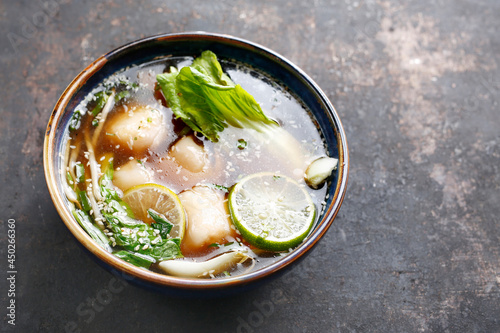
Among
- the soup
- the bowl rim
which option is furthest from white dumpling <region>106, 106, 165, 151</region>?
the bowl rim

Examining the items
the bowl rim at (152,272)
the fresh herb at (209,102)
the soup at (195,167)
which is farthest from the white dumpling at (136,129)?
the bowl rim at (152,272)

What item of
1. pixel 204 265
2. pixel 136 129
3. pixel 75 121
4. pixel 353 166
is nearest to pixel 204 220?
pixel 204 265

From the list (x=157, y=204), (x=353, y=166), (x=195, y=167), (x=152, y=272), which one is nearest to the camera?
(x=152, y=272)

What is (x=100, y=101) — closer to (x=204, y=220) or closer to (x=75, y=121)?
(x=75, y=121)

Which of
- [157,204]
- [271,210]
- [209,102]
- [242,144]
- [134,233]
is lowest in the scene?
[134,233]

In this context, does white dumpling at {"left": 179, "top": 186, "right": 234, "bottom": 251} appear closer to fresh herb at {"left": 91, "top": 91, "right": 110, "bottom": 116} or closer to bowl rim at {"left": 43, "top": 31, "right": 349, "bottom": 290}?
bowl rim at {"left": 43, "top": 31, "right": 349, "bottom": 290}

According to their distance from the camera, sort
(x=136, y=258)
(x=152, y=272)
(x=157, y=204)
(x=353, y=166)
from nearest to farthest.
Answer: (x=152, y=272) → (x=136, y=258) → (x=157, y=204) → (x=353, y=166)

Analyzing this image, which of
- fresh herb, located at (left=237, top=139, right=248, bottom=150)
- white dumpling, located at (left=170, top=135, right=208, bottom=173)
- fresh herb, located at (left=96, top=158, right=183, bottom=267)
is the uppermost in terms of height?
fresh herb, located at (left=237, top=139, right=248, bottom=150)

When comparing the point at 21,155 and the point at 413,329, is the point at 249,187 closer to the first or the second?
the point at 413,329
